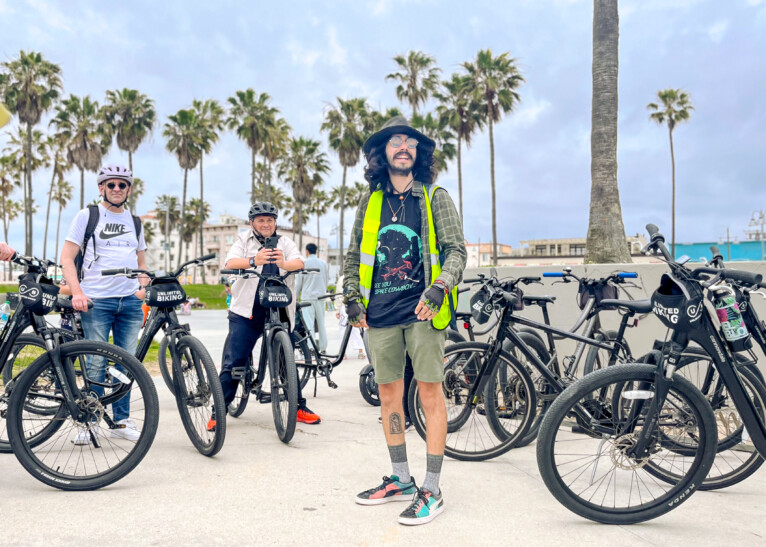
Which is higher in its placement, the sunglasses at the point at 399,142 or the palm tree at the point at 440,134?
the palm tree at the point at 440,134

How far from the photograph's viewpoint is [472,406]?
4.13 metres

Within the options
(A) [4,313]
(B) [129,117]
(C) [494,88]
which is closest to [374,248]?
(A) [4,313]

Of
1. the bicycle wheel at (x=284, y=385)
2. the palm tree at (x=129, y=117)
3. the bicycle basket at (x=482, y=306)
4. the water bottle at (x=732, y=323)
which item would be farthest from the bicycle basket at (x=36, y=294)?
the palm tree at (x=129, y=117)

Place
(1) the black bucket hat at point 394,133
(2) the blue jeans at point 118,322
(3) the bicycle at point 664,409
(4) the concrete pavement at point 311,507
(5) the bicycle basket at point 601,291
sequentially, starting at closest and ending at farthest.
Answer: (4) the concrete pavement at point 311,507 < (3) the bicycle at point 664,409 < (1) the black bucket hat at point 394,133 < (2) the blue jeans at point 118,322 < (5) the bicycle basket at point 601,291

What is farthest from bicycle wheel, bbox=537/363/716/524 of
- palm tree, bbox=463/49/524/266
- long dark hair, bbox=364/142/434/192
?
palm tree, bbox=463/49/524/266

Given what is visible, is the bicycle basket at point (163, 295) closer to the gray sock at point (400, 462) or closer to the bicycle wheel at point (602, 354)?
the gray sock at point (400, 462)

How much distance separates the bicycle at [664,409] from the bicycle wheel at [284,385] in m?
2.05

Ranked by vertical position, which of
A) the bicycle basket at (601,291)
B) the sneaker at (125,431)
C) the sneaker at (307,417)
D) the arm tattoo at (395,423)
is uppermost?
the bicycle basket at (601,291)

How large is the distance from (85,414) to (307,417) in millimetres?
2051

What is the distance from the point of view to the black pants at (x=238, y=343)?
5.06 meters

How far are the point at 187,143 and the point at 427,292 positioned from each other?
146ft

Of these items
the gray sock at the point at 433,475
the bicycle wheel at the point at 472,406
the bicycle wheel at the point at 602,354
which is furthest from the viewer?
the bicycle wheel at the point at 602,354

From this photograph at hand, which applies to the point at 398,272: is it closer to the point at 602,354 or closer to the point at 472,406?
the point at 472,406

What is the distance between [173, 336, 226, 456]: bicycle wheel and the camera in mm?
4137
